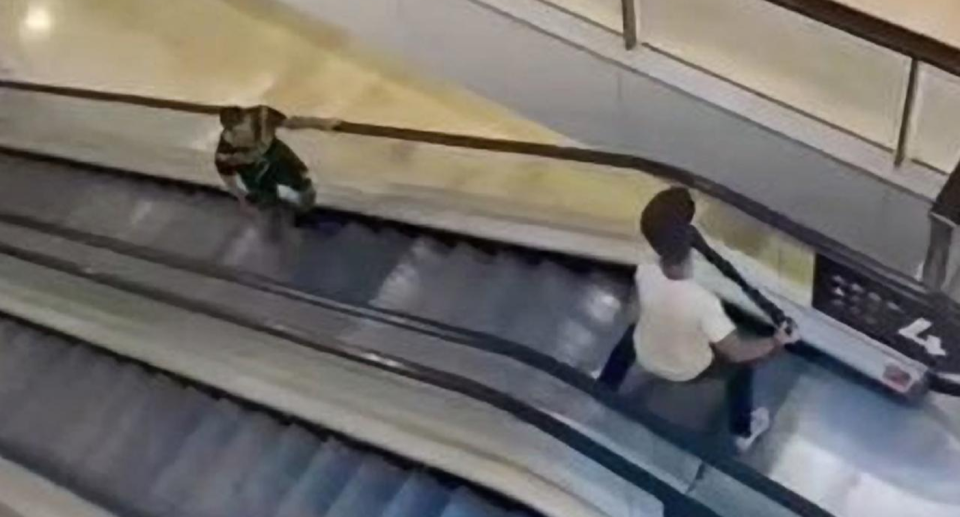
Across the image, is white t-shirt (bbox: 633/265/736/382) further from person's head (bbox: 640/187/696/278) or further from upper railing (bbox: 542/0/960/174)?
upper railing (bbox: 542/0/960/174)

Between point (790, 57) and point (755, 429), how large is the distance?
4.14ft

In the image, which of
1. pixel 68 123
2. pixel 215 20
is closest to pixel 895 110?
pixel 68 123

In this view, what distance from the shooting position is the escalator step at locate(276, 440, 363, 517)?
20.3 feet

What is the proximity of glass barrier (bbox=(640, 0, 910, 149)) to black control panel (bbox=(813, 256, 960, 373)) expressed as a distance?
18.6 inches

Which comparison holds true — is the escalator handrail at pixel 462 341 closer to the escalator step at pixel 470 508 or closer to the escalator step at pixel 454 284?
the escalator step at pixel 470 508

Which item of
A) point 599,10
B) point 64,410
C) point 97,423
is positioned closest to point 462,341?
point 599,10

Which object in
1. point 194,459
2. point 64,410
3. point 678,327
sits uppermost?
point 678,327

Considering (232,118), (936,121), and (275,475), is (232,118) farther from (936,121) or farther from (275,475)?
(936,121)

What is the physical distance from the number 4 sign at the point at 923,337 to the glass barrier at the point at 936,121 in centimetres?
48

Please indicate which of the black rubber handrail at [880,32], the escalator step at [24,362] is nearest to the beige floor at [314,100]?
the black rubber handrail at [880,32]

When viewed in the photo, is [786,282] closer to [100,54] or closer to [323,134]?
[323,134]

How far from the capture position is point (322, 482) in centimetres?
626

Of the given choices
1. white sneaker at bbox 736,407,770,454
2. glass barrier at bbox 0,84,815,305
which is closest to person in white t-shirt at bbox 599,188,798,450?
white sneaker at bbox 736,407,770,454

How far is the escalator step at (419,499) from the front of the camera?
6.04m
